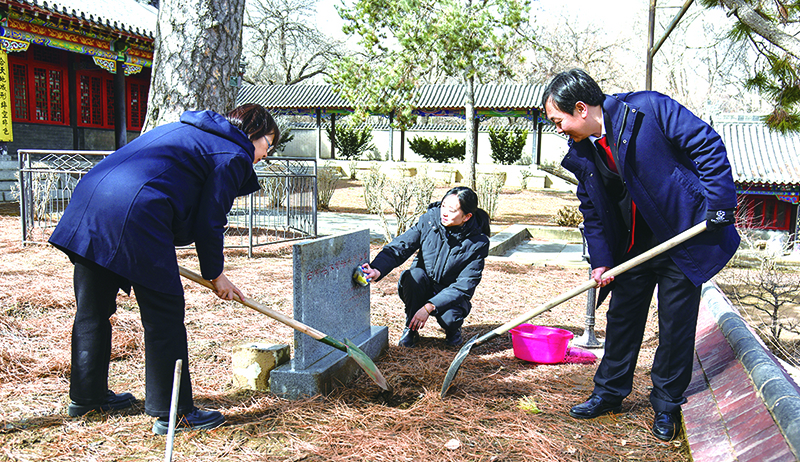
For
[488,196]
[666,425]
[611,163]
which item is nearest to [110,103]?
[488,196]

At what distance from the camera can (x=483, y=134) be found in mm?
28344

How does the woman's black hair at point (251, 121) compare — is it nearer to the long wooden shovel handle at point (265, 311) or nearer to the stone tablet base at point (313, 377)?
the long wooden shovel handle at point (265, 311)

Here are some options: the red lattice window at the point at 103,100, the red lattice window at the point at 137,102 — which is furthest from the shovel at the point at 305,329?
the red lattice window at the point at 137,102

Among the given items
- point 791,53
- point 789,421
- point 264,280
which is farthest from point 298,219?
point 789,421

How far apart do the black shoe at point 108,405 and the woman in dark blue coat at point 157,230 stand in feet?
0.03

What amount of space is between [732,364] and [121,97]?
14.4 metres

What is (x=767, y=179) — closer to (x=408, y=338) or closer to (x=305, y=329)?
(x=408, y=338)

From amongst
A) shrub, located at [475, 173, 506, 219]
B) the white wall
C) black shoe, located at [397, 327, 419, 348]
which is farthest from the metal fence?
the white wall

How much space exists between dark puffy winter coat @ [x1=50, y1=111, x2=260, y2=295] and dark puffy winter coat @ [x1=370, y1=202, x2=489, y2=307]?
4.90 feet

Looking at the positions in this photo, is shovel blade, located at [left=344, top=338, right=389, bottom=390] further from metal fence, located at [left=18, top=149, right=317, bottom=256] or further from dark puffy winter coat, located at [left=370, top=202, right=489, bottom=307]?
metal fence, located at [left=18, top=149, right=317, bottom=256]

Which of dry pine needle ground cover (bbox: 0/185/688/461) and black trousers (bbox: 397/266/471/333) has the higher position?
black trousers (bbox: 397/266/471/333)

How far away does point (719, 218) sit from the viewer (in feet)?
8.22

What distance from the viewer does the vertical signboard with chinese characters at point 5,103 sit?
11930mm

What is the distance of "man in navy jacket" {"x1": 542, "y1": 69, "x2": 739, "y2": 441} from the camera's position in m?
2.54
